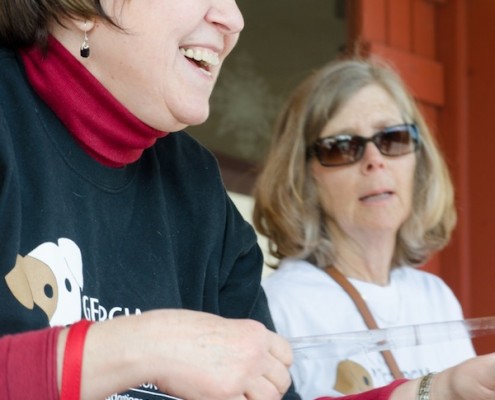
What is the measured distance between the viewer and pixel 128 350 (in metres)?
1.17

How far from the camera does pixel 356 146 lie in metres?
2.58

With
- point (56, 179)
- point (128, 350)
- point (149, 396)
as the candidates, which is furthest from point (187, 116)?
point (128, 350)

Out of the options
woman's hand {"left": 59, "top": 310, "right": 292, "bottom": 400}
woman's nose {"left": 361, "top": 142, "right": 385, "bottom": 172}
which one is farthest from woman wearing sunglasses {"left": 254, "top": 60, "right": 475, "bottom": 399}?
woman's hand {"left": 59, "top": 310, "right": 292, "bottom": 400}

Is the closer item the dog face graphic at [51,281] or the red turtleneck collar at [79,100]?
the dog face graphic at [51,281]

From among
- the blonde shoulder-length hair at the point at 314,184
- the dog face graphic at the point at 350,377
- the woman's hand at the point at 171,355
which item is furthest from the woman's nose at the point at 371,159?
the woman's hand at the point at 171,355

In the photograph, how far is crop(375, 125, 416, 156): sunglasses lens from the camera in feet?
8.53

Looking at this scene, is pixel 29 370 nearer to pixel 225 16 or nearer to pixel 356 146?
pixel 225 16

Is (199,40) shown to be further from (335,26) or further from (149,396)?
(335,26)

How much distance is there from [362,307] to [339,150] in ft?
1.27

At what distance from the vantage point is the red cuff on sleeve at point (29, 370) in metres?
1.15

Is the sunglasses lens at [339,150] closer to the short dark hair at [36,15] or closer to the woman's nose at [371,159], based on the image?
the woman's nose at [371,159]

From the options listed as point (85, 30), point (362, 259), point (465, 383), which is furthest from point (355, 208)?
point (85, 30)

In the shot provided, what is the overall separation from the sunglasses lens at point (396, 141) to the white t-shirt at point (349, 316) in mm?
306

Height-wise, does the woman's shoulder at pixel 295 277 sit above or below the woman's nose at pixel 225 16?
below
